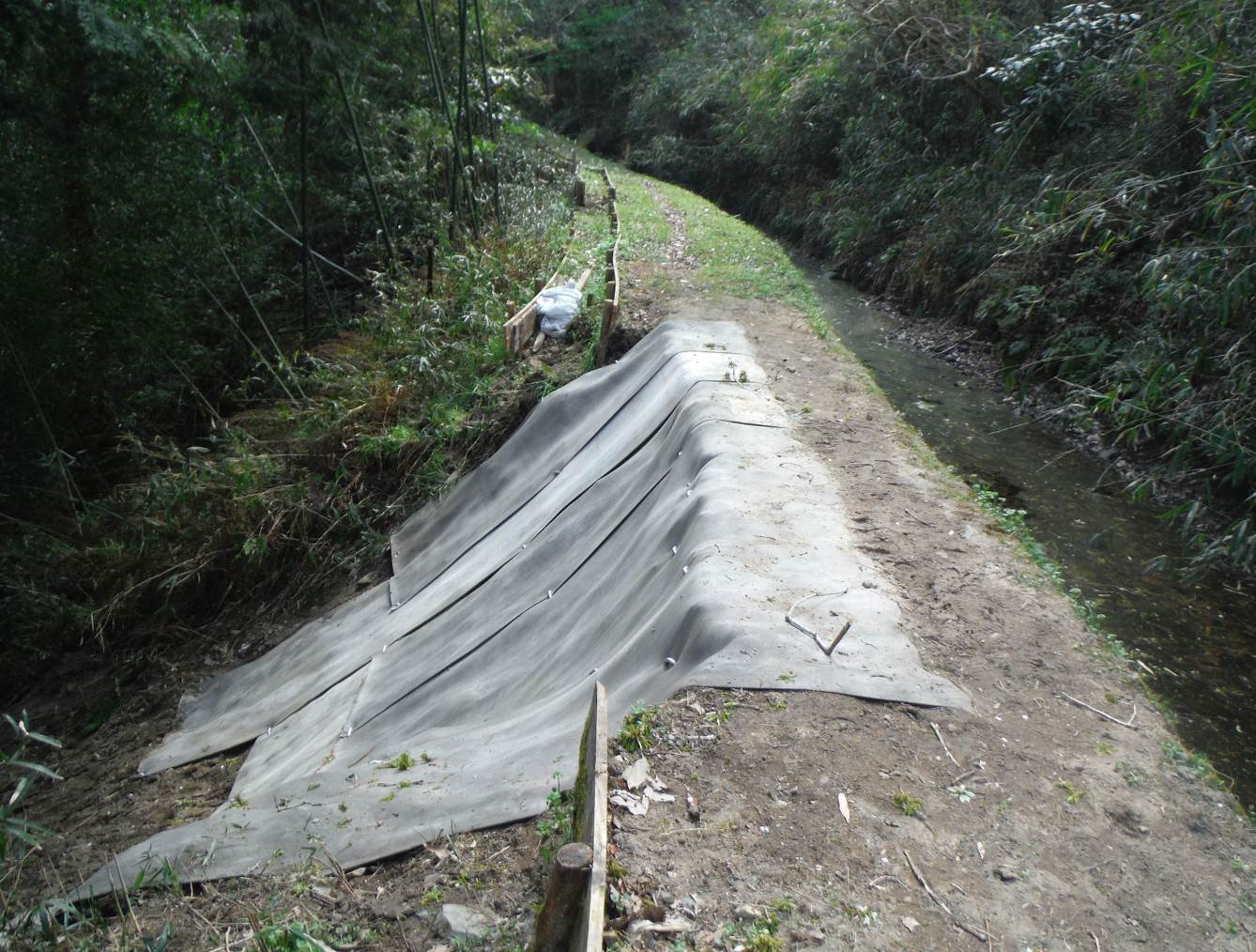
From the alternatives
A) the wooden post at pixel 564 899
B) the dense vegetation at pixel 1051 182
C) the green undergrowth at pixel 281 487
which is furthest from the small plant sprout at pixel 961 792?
the green undergrowth at pixel 281 487

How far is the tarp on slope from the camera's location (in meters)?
4.00

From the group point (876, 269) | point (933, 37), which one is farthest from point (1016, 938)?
point (933, 37)

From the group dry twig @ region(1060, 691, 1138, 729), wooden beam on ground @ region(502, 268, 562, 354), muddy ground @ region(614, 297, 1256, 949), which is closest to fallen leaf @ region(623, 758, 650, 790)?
muddy ground @ region(614, 297, 1256, 949)

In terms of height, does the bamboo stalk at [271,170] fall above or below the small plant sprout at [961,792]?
above

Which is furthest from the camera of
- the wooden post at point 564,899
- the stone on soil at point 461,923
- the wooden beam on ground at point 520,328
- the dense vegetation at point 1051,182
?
the wooden beam on ground at point 520,328

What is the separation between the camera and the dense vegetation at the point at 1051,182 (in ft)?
19.4

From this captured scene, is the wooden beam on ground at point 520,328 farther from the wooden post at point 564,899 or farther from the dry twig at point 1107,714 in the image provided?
the wooden post at point 564,899

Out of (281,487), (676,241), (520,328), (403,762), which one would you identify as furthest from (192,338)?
(403,762)

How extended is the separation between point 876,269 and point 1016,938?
39.4 feet

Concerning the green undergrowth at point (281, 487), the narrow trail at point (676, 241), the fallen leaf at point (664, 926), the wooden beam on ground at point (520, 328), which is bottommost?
the green undergrowth at point (281, 487)

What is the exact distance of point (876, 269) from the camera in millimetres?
13711

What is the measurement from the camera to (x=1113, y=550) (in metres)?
6.65

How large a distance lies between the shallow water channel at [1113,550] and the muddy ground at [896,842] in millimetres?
465

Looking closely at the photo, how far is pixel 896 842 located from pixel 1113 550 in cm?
436
